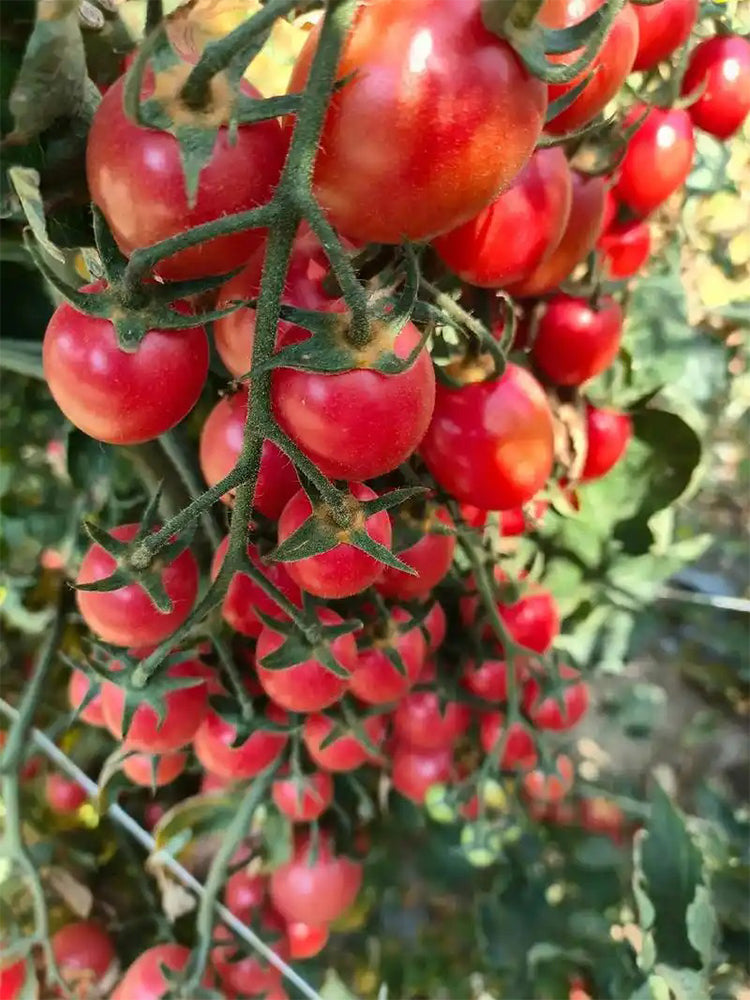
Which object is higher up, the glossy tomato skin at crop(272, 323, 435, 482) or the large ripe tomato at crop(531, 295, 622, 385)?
the glossy tomato skin at crop(272, 323, 435, 482)

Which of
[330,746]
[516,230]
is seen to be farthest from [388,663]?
[516,230]

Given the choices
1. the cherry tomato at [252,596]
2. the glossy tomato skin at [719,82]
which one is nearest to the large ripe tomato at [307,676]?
the cherry tomato at [252,596]

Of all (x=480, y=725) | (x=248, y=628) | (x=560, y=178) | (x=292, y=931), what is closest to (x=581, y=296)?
(x=560, y=178)

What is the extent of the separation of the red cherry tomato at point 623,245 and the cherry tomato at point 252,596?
1.00 ft

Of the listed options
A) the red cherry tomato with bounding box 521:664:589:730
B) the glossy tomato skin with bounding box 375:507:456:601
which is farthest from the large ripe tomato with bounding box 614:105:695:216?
the red cherry tomato with bounding box 521:664:589:730

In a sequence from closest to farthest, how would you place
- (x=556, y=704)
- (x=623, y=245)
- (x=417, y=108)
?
(x=417, y=108) < (x=623, y=245) < (x=556, y=704)

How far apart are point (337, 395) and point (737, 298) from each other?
776 mm

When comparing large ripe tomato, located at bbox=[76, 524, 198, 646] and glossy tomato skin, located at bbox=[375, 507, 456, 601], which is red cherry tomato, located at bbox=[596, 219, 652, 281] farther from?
large ripe tomato, located at bbox=[76, 524, 198, 646]

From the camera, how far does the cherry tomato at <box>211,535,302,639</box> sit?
0.41m

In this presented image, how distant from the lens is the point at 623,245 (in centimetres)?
56

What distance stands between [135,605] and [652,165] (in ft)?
1.37

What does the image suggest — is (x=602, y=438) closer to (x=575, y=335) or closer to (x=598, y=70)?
(x=575, y=335)

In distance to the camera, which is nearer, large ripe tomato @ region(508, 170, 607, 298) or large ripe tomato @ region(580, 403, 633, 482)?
large ripe tomato @ region(508, 170, 607, 298)

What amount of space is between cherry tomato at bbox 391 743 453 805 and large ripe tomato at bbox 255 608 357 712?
26cm
